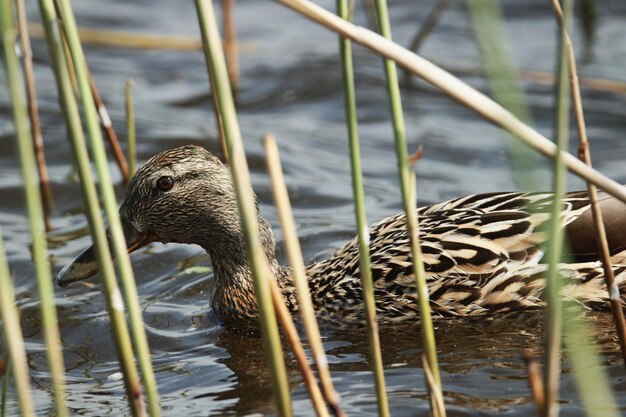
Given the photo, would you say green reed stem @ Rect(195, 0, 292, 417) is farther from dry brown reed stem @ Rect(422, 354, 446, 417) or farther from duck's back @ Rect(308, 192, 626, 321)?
duck's back @ Rect(308, 192, 626, 321)

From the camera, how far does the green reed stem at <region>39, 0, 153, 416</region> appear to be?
347 centimetres

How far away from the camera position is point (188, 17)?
14.7 metres

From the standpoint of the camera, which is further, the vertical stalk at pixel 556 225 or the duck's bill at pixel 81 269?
the duck's bill at pixel 81 269

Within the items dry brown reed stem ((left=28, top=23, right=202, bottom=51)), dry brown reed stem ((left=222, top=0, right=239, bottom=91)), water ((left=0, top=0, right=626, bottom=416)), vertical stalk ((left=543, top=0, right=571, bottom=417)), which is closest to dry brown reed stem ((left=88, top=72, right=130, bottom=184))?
water ((left=0, top=0, right=626, bottom=416))

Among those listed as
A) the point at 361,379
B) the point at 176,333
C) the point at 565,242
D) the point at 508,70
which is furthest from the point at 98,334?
the point at 508,70

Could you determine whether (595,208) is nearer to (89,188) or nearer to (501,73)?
(501,73)

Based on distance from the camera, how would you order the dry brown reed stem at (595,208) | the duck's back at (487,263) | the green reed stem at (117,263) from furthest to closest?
the duck's back at (487,263)
the dry brown reed stem at (595,208)
the green reed stem at (117,263)

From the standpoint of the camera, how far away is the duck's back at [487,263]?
6.40 meters

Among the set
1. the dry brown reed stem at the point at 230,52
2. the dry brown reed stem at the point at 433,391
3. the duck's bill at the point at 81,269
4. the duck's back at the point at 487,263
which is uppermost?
the dry brown reed stem at the point at 230,52

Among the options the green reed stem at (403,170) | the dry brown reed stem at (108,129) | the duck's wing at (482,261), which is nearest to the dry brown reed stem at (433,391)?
the green reed stem at (403,170)

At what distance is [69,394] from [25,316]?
1.45m

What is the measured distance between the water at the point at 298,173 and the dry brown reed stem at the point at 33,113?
109 millimetres

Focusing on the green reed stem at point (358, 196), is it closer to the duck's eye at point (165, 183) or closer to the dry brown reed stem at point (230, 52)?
the duck's eye at point (165, 183)

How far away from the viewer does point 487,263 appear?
6578mm
